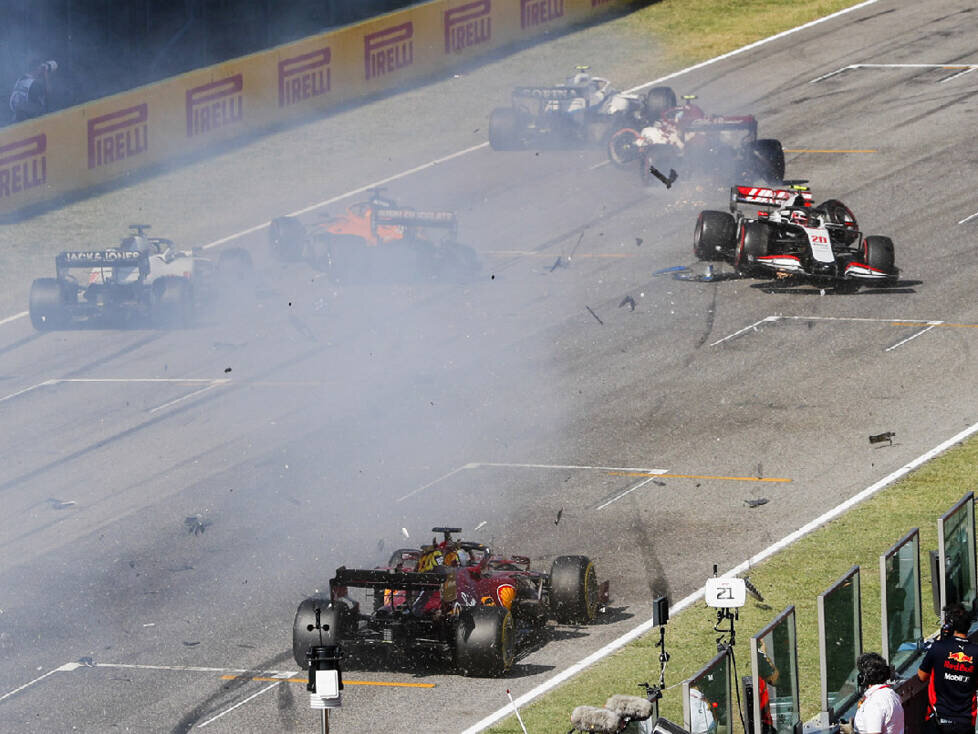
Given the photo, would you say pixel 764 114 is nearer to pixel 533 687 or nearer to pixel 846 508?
pixel 846 508

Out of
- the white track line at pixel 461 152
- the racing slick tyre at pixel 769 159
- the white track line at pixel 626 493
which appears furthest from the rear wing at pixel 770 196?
the white track line at pixel 461 152

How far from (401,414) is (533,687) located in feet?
33.2

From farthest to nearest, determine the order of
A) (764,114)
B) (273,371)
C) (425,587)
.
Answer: (764,114) → (273,371) → (425,587)

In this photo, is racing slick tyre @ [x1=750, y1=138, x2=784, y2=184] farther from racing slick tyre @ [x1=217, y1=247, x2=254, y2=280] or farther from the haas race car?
the haas race car

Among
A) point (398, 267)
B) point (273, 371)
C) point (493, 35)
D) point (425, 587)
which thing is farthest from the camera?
point (493, 35)

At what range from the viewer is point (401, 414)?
2719 centimetres

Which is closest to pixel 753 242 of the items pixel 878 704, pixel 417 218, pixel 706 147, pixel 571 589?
pixel 417 218

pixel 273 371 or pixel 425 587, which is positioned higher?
pixel 425 587

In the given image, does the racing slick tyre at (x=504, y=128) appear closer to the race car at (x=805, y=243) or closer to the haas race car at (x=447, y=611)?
the race car at (x=805, y=243)

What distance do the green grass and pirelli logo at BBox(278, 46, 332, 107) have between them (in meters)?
23.1

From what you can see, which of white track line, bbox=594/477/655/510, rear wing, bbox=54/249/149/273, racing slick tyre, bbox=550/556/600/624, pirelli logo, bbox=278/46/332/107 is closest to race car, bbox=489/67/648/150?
pirelli logo, bbox=278/46/332/107

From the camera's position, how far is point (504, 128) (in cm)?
4122

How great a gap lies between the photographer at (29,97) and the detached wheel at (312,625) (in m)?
23.5

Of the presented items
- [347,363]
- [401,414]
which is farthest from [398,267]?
[401,414]
